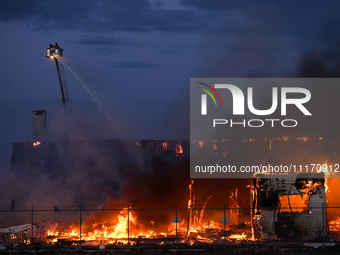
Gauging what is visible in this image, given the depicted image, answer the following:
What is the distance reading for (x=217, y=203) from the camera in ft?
110

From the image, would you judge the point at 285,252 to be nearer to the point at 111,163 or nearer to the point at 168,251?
the point at 168,251

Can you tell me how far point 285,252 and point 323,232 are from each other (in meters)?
3.11

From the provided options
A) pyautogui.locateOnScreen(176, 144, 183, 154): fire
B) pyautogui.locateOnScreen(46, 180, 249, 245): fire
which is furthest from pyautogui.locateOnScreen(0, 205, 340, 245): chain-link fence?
pyautogui.locateOnScreen(176, 144, 183, 154): fire

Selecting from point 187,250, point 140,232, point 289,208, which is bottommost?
point 140,232

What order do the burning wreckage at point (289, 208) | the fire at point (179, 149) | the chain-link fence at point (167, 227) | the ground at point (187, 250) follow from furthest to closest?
1. the fire at point (179, 149)
2. the burning wreckage at point (289, 208)
3. the chain-link fence at point (167, 227)
4. the ground at point (187, 250)

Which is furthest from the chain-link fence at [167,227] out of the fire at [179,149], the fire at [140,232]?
the fire at [179,149]

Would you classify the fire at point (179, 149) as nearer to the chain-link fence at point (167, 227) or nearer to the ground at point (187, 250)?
the chain-link fence at point (167, 227)

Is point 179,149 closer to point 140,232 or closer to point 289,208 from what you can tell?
point 140,232

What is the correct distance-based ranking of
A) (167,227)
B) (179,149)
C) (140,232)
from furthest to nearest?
(179,149), (167,227), (140,232)

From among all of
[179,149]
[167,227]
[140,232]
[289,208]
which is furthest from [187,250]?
[179,149]

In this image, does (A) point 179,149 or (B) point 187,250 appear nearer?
(B) point 187,250

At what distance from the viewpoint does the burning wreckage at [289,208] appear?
65.3ft

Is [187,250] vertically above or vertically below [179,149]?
below

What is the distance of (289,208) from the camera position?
20.1 meters
